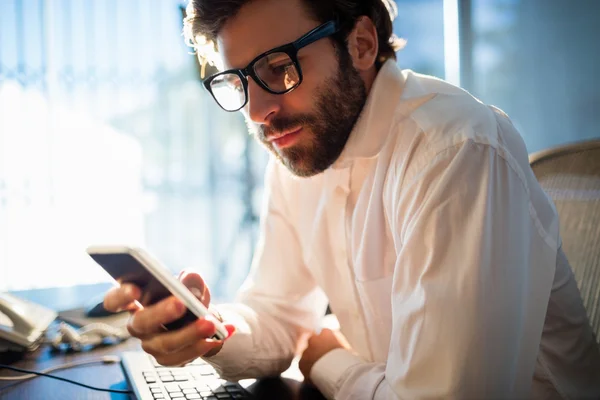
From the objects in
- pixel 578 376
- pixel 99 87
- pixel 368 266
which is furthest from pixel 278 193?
pixel 99 87

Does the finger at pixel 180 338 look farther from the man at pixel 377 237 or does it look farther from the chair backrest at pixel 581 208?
the chair backrest at pixel 581 208

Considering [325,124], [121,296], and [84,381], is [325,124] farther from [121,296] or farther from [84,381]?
[84,381]

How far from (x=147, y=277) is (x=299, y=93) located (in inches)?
18.9

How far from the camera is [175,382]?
1058mm

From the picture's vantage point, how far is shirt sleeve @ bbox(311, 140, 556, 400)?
81 cm

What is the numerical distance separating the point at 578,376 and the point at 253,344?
1.97 ft

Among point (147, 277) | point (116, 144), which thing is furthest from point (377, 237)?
point (116, 144)

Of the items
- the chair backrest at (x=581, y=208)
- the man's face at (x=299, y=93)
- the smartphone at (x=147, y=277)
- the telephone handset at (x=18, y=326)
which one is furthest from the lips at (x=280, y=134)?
the telephone handset at (x=18, y=326)

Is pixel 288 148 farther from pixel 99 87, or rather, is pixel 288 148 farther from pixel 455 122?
pixel 99 87

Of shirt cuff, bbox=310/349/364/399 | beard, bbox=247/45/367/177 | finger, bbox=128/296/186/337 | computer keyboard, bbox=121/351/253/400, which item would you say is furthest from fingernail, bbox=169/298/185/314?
beard, bbox=247/45/367/177

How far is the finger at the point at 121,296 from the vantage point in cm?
91

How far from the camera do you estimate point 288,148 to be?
119 cm

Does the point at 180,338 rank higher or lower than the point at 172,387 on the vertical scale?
higher

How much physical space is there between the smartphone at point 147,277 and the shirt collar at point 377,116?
45cm
